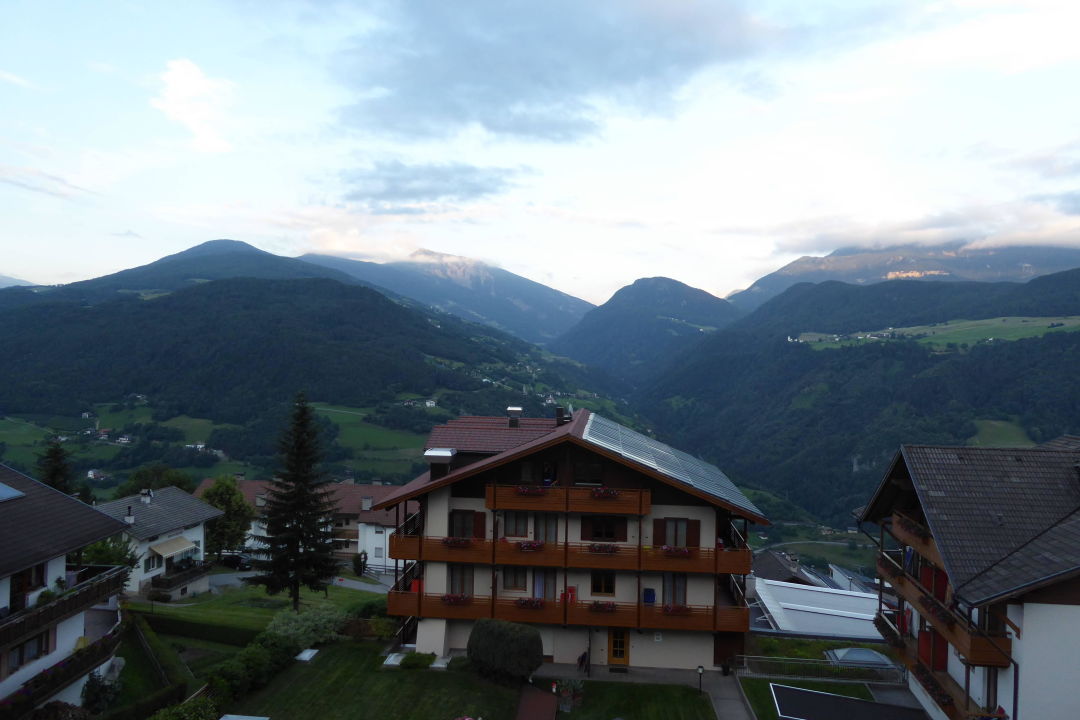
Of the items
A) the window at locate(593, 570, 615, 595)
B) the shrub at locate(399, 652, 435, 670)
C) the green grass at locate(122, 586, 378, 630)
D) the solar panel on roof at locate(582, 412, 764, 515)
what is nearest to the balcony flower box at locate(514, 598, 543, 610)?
the window at locate(593, 570, 615, 595)

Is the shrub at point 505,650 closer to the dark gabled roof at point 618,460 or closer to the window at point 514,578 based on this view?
the window at point 514,578

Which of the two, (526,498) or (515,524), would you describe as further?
(515,524)

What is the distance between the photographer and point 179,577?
2002 inches

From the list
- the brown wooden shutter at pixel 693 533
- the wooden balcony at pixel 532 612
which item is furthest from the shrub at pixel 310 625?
the brown wooden shutter at pixel 693 533

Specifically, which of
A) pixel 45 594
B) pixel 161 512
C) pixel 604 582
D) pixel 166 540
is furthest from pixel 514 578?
pixel 161 512

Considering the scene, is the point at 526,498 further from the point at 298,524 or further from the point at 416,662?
the point at 298,524

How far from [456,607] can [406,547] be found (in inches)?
131

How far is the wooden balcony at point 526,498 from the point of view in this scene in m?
30.0

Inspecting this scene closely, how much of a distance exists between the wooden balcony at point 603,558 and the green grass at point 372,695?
571cm

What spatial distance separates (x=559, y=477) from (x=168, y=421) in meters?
175

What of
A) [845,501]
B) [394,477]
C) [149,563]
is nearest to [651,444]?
[149,563]

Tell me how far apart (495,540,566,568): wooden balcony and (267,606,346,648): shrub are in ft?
27.2

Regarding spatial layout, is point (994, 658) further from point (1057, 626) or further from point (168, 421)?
point (168, 421)

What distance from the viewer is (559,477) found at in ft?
101
